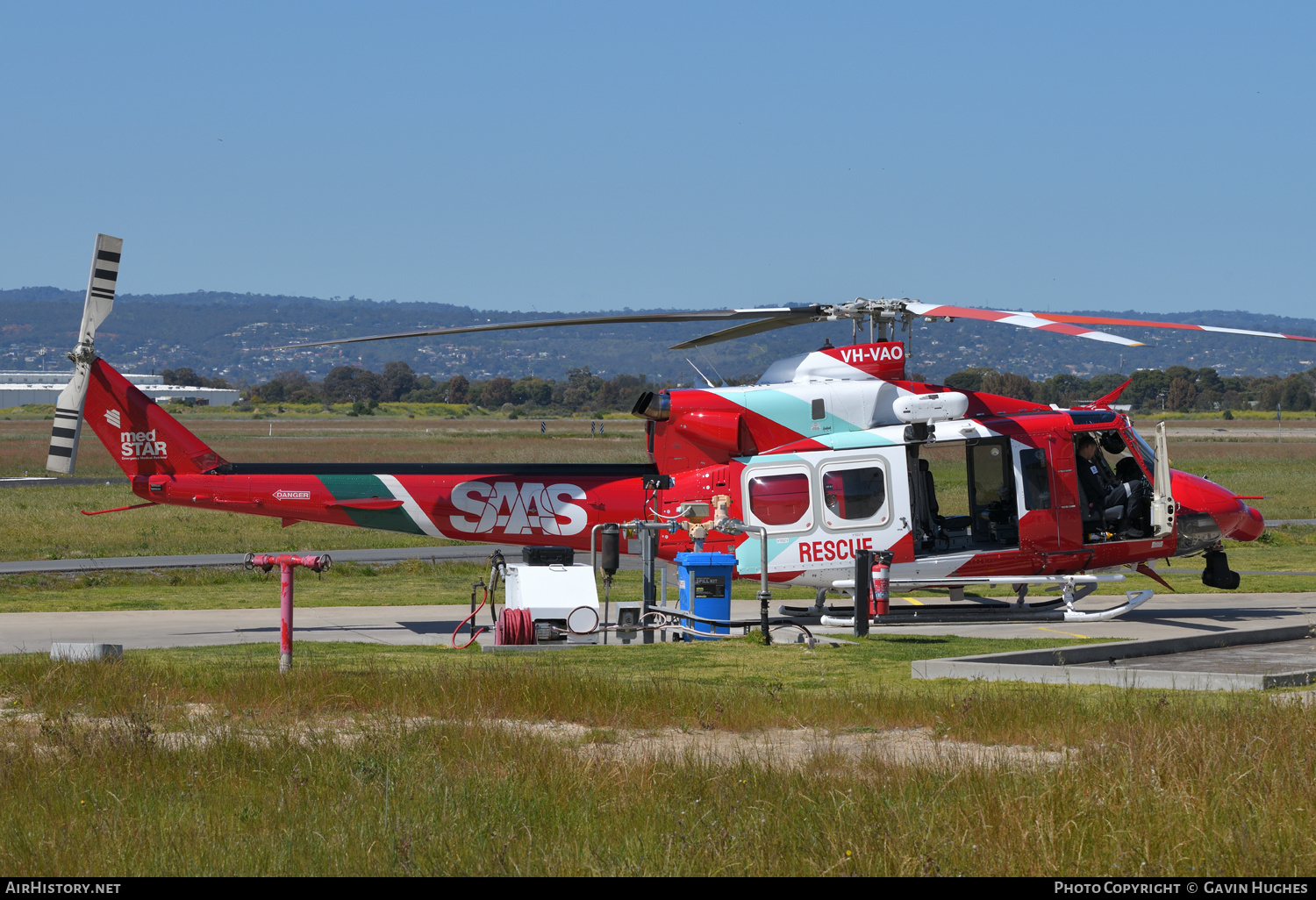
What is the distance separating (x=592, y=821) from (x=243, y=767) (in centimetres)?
269

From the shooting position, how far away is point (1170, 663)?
12977mm

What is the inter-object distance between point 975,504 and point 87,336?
12.9 meters

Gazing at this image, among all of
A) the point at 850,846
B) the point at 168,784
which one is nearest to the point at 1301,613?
the point at 850,846

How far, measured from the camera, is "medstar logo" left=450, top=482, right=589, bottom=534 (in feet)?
59.5

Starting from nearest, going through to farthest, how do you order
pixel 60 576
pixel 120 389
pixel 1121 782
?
1. pixel 1121 782
2. pixel 120 389
3. pixel 60 576

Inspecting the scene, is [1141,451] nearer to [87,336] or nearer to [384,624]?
[384,624]

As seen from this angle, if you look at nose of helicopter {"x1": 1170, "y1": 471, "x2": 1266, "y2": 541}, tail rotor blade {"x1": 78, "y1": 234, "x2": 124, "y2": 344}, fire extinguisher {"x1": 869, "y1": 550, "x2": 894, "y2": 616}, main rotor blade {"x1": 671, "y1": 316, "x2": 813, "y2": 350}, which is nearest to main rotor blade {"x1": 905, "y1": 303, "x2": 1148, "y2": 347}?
main rotor blade {"x1": 671, "y1": 316, "x2": 813, "y2": 350}

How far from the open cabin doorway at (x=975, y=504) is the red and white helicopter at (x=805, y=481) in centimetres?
3

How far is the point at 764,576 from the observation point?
15383 millimetres

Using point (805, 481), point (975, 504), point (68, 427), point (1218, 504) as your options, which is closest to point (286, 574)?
point (68, 427)

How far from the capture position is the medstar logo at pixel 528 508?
18125 mm
